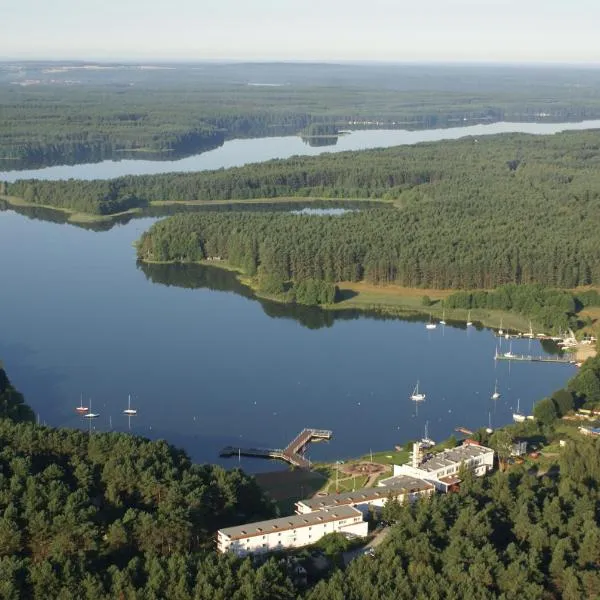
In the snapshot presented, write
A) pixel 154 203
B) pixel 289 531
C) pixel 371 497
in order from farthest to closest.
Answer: pixel 154 203 → pixel 371 497 → pixel 289 531

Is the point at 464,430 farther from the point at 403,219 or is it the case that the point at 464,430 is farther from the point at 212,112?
the point at 212,112

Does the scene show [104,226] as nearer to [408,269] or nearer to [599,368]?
[408,269]

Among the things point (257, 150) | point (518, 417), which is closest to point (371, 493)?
point (518, 417)

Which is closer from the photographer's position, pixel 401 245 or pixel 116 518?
pixel 116 518

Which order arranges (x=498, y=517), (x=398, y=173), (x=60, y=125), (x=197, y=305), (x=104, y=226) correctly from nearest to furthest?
(x=498, y=517), (x=197, y=305), (x=104, y=226), (x=398, y=173), (x=60, y=125)

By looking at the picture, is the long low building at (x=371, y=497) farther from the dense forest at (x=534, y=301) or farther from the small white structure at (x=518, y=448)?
the dense forest at (x=534, y=301)

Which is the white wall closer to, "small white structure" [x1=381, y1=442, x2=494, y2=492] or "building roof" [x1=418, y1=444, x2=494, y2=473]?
"small white structure" [x1=381, y1=442, x2=494, y2=492]

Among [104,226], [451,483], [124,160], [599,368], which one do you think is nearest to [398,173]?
[104,226]
